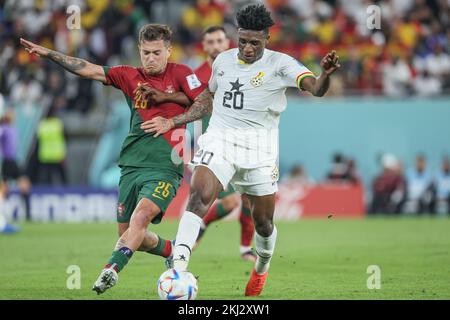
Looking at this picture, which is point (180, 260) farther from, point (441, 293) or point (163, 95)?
point (441, 293)

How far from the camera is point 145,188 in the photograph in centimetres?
961

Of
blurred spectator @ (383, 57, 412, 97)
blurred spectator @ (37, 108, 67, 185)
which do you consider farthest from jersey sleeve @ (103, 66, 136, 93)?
blurred spectator @ (383, 57, 412, 97)

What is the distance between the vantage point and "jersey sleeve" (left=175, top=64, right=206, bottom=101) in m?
9.95

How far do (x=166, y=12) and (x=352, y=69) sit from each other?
21.9ft

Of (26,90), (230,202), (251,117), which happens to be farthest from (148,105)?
(26,90)

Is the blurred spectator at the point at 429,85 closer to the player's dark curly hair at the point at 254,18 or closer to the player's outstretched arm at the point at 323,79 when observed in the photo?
the player's dark curly hair at the point at 254,18

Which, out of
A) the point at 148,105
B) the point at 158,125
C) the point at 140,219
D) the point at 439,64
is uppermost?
the point at 439,64

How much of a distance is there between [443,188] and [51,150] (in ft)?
32.5

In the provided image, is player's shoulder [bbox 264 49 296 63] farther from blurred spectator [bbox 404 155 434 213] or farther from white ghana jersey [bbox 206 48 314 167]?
blurred spectator [bbox 404 155 434 213]

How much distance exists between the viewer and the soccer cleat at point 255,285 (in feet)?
31.7

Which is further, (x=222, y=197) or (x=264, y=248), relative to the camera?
(x=222, y=197)

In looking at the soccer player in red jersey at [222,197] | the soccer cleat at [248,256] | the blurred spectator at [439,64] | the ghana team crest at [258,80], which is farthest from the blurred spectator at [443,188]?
the ghana team crest at [258,80]

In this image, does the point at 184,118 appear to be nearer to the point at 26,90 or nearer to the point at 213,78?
the point at 213,78

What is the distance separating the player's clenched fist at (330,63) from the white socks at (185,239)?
175 cm
